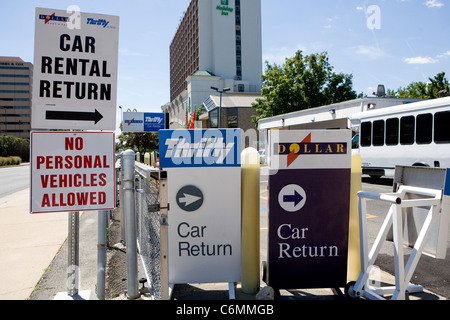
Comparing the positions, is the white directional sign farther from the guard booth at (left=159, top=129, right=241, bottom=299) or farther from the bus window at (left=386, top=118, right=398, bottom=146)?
the bus window at (left=386, top=118, right=398, bottom=146)

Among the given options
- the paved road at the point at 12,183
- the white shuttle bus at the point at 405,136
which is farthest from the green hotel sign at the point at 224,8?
the white shuttle bus at the point at 405,136

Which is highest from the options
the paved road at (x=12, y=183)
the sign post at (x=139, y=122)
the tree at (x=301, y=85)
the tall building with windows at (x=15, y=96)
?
the tall building with windows at (x=15, y=96)

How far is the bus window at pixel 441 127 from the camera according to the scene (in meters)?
11.2

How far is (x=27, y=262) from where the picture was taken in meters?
4.94

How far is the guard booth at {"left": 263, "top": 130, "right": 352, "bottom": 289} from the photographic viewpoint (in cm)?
350

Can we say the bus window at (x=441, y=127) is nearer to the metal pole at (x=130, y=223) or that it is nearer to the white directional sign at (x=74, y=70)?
the metal pole at (x=130, y=223)

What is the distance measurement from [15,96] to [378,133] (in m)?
147

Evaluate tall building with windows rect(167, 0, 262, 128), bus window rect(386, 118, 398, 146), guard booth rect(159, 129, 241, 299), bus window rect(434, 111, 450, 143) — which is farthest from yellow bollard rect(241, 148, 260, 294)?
tall building with windows rect(167, 0, 262, 128)

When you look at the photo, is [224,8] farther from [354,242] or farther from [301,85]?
[354,242]

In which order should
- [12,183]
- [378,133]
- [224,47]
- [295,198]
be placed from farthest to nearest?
[224,47] < [12,183] < [378,133] < [295,198]

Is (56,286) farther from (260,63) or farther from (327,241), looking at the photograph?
(260,63)

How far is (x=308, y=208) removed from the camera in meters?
3.54

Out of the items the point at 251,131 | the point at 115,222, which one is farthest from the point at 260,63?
the point at 115,222

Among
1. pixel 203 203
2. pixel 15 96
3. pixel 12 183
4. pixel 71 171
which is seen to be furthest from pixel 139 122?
pixel 15 96
